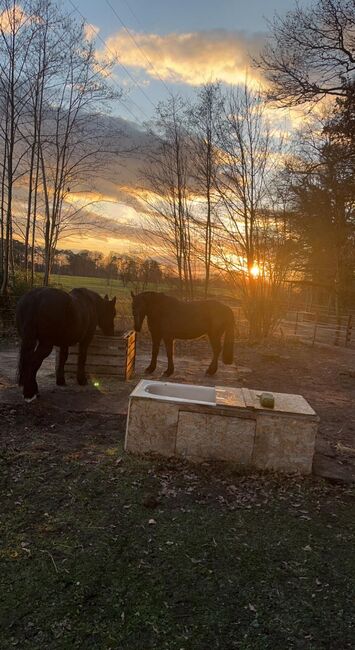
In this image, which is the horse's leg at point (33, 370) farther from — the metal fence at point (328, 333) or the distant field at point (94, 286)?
the distant field at point (94, 286)

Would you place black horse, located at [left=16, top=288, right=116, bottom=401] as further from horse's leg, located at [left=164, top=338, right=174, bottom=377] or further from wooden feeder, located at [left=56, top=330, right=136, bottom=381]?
horse's leg, located at [left=164, top=338, right=174, bottom=377]

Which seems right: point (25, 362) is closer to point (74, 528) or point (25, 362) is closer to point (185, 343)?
point (74, 528)

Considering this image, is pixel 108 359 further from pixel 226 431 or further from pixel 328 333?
pixel 328 333

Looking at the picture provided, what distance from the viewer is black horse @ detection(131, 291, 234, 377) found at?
845 cm

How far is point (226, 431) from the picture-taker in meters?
4.36

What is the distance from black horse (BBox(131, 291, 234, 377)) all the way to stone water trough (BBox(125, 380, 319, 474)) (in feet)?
13.3

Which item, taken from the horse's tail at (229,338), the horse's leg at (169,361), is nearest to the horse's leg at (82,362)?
the horse's leg at (169,361)

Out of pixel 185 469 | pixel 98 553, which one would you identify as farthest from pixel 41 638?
→ pixel 185 469

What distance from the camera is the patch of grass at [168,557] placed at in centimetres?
222

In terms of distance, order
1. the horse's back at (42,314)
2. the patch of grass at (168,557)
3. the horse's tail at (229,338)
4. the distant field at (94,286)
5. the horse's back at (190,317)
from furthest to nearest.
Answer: the distant field at (94,286) → the horse's tail at (229,338) → the horse's back at (190,317) → the horse's back at (42,314) → the patch of grass at (168,557)

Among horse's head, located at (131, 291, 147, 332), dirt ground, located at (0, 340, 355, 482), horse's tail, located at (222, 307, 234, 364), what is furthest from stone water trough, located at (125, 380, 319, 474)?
horse's tail, located at (222, 307, 234, 364)

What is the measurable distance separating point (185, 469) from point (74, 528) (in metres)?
1.39

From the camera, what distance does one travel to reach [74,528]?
3.10m

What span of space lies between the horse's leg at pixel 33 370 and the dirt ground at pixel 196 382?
16 centimetres
